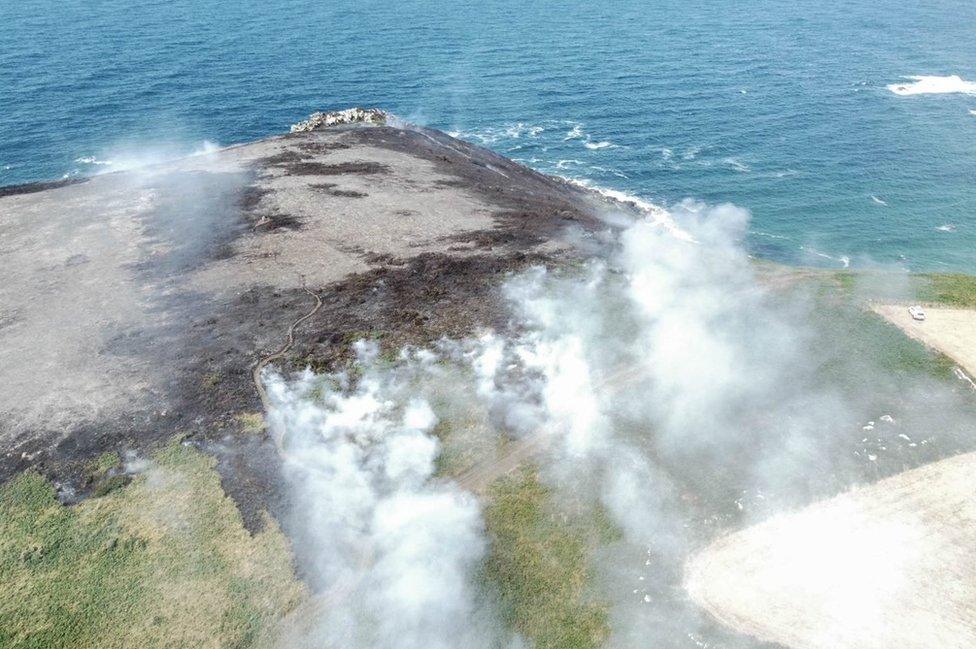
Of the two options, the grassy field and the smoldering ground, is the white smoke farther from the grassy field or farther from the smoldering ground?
the grassy field

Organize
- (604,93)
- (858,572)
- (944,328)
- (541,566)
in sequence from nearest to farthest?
(858,572), (541,566), (944,328), (604,93)

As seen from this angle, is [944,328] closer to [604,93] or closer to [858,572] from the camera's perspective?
[858,572]

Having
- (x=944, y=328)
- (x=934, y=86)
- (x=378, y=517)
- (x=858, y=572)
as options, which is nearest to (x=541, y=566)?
(x=378, y=517)

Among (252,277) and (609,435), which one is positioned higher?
(252,277)

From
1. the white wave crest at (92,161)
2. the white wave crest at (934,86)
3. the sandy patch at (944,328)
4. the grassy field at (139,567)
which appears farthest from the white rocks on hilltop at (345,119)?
the white wave crest at (934,86)

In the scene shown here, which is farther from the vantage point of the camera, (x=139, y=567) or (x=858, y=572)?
(x=858, y=572)

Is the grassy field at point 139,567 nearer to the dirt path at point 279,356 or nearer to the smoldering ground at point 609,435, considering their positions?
the smoldering ground at point 609,435

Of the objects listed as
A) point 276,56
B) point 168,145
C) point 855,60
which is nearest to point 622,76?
point 855,60

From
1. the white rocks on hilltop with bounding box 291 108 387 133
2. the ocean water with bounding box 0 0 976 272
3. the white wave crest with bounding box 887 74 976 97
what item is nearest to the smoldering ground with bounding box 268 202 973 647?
the ocean water with bounding box 0 0 976 272
